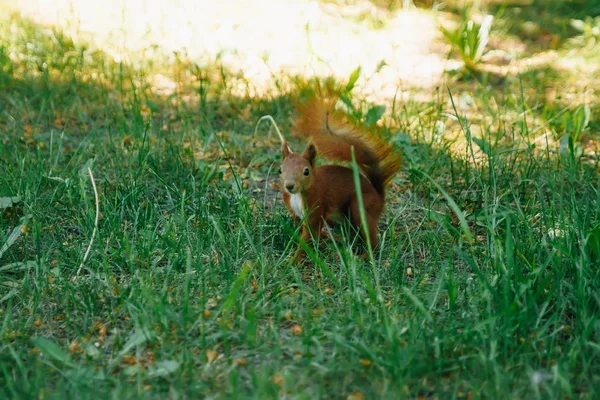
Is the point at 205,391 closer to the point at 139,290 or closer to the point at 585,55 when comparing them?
the point at 139,290

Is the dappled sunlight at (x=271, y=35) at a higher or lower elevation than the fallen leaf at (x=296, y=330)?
higher

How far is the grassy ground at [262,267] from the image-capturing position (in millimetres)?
2018

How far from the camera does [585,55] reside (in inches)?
190

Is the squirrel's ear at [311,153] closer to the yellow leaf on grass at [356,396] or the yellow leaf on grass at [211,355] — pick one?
the yellow leaf on grass at [211,355]

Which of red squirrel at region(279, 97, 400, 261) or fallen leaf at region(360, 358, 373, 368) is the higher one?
red squirrel at region(279, 97, 400, 261)

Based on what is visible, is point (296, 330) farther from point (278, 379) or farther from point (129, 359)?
point (129, 359)

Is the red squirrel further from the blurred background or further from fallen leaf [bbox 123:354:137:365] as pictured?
the blurred background

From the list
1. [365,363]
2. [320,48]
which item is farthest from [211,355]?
[320,48]

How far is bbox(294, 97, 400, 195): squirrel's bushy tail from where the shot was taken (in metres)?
2.84

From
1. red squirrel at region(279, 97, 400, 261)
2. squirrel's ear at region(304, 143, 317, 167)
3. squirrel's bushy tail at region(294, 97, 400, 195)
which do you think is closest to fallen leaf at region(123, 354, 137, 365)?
red squirrel at region(279, 97, 400, 261)

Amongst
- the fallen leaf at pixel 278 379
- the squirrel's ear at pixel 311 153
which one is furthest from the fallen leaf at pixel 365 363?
the squirrel's ear at pixel 311 153

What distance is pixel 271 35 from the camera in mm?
5008

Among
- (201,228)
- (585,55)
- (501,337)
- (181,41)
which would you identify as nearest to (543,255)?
(501,337)

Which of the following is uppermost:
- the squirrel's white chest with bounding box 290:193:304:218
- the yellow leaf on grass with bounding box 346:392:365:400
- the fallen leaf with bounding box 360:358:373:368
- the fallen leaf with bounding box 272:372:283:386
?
the squirrel's white chest with bounding box 290:193:304:218
